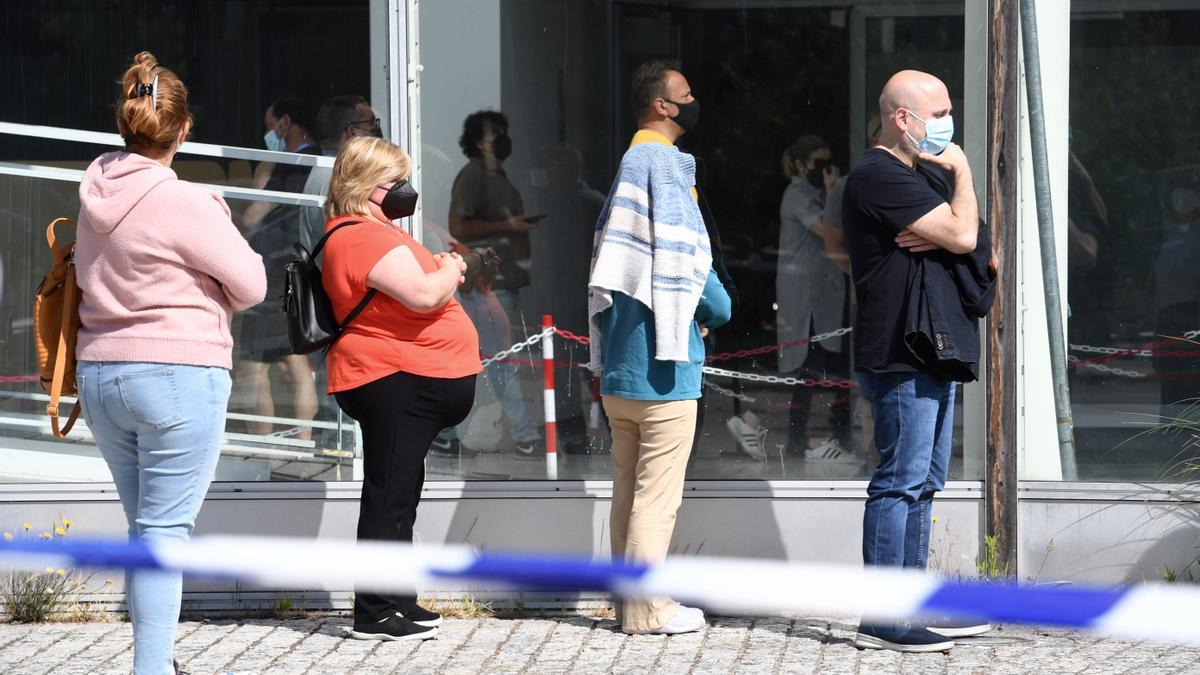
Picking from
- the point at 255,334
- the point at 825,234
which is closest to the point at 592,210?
the point at 825,234

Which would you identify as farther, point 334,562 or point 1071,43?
point 1071,43

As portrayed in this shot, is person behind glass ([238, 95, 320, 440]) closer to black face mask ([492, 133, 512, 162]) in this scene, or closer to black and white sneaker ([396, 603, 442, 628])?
black face mask ([492, 133, 512, 162])

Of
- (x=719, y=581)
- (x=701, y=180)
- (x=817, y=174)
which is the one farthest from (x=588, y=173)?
(x=719, y=581)

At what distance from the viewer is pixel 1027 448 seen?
6078 mm

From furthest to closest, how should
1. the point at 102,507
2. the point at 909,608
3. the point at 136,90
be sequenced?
the point at 102,507, the point at 136,90, the point at 909,608

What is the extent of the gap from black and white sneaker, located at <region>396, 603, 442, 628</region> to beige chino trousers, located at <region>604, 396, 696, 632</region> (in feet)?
2.31

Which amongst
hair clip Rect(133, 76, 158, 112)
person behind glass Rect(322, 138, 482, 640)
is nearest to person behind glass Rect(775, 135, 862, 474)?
person behind glass Rect(322, 138, 482, 640)

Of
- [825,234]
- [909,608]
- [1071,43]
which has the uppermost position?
[1071,43]

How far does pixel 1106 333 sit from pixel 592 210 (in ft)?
7.32

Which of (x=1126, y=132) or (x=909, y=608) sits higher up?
(x=1126, y=132)

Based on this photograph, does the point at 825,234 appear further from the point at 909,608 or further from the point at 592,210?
the point at 909,608

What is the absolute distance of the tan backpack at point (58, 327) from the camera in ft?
14.0

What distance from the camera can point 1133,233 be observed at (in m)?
6.22

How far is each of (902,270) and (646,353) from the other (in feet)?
3.08
